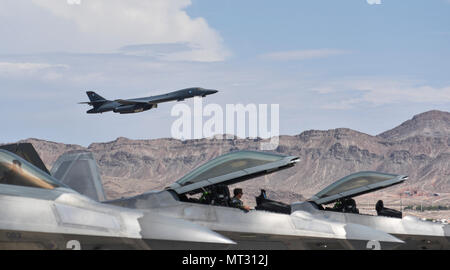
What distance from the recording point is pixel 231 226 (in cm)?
1468

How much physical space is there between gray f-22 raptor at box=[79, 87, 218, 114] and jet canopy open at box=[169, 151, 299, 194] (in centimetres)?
10141

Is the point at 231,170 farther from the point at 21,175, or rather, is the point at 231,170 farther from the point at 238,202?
the point at 21,175

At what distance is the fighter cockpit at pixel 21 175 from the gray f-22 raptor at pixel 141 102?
355 ft

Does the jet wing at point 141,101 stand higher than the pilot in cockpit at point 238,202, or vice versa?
the jet wing at point 141,101

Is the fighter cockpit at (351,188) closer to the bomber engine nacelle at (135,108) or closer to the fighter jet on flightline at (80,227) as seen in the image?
the fighter jet on flightline at (80,227)

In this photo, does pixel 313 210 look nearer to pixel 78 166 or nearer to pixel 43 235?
pixel 78 166

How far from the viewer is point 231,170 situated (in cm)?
1491

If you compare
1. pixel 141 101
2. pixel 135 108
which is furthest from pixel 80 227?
pixel 141 101

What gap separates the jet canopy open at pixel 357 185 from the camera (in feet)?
66.1

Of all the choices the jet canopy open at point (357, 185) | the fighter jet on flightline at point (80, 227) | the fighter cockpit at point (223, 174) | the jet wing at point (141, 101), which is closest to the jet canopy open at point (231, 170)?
the fighter cockpit at point (223, 174)

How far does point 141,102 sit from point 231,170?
348ft

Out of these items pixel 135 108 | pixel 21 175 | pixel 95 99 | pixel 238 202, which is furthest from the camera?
pixel 95 99
